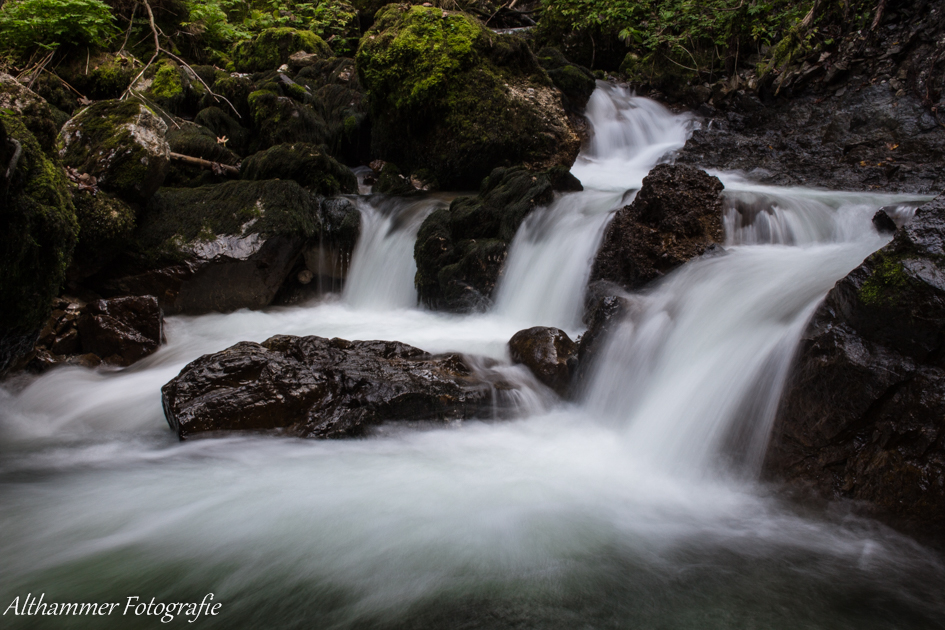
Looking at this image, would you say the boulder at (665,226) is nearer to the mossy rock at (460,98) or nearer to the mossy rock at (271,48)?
the mossy rock at (460,98)

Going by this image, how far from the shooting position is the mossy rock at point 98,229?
5840mm

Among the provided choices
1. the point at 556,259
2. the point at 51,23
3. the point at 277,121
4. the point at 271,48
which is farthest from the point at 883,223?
the point at 271,48

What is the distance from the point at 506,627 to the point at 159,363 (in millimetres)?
4614

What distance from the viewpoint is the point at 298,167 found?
7.99m

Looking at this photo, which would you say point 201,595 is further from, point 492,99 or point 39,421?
point 492,99

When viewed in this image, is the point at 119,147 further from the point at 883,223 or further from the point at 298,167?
the point at 883,223

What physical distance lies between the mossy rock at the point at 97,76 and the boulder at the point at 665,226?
34.6ft

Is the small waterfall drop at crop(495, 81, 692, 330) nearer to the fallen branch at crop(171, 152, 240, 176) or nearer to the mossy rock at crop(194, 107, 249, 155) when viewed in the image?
the fallen branch at crop(171, 152, 240, 176)

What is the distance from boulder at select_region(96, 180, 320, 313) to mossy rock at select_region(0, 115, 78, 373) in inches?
95.1

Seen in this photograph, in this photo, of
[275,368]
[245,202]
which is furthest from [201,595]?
[245,202]

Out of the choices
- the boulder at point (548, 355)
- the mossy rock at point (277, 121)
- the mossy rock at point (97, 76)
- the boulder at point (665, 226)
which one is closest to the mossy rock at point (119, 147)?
the mossy rock at point (277, 121)

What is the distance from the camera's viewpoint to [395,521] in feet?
9.52

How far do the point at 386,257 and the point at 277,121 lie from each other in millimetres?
3921

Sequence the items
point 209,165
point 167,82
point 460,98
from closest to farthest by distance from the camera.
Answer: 1. point 209,165
2. point 460,98
3. point 167,82
